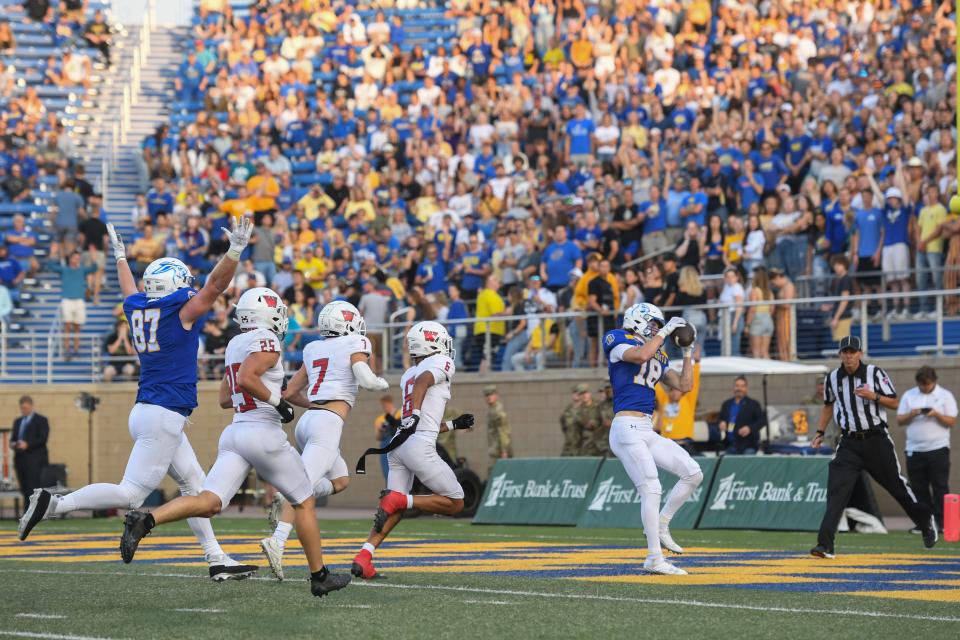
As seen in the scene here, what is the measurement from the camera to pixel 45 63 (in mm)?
36125

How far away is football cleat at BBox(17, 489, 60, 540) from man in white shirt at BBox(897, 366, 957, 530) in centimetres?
1010

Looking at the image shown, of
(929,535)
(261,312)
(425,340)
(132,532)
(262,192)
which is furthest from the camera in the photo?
(262,192)

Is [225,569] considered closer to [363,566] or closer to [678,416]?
[363,566]

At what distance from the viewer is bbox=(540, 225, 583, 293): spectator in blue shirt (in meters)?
22.8

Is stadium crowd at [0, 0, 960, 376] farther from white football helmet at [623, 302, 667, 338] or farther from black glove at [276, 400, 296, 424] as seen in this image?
black glove at [276, 400, 296, 424]

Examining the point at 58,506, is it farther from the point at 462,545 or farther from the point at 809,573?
the point at 462,545

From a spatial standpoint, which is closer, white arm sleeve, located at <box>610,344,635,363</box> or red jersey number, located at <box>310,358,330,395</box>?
red jersey number, located at <box>310,358,330,395</box>

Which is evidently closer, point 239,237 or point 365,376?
point 239,237

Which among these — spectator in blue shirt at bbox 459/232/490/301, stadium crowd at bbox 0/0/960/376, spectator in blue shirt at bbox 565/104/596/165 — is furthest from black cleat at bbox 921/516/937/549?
spectator in blue shirt at bbox 565/104/596/165

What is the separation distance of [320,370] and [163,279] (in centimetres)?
143

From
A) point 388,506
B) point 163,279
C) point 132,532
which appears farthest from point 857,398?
point 132,532

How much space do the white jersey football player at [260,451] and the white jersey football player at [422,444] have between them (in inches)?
55.6

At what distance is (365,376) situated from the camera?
10805 mm

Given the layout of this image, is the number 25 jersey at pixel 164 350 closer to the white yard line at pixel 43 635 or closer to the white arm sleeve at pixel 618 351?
the white yard line at pixel 43 635
